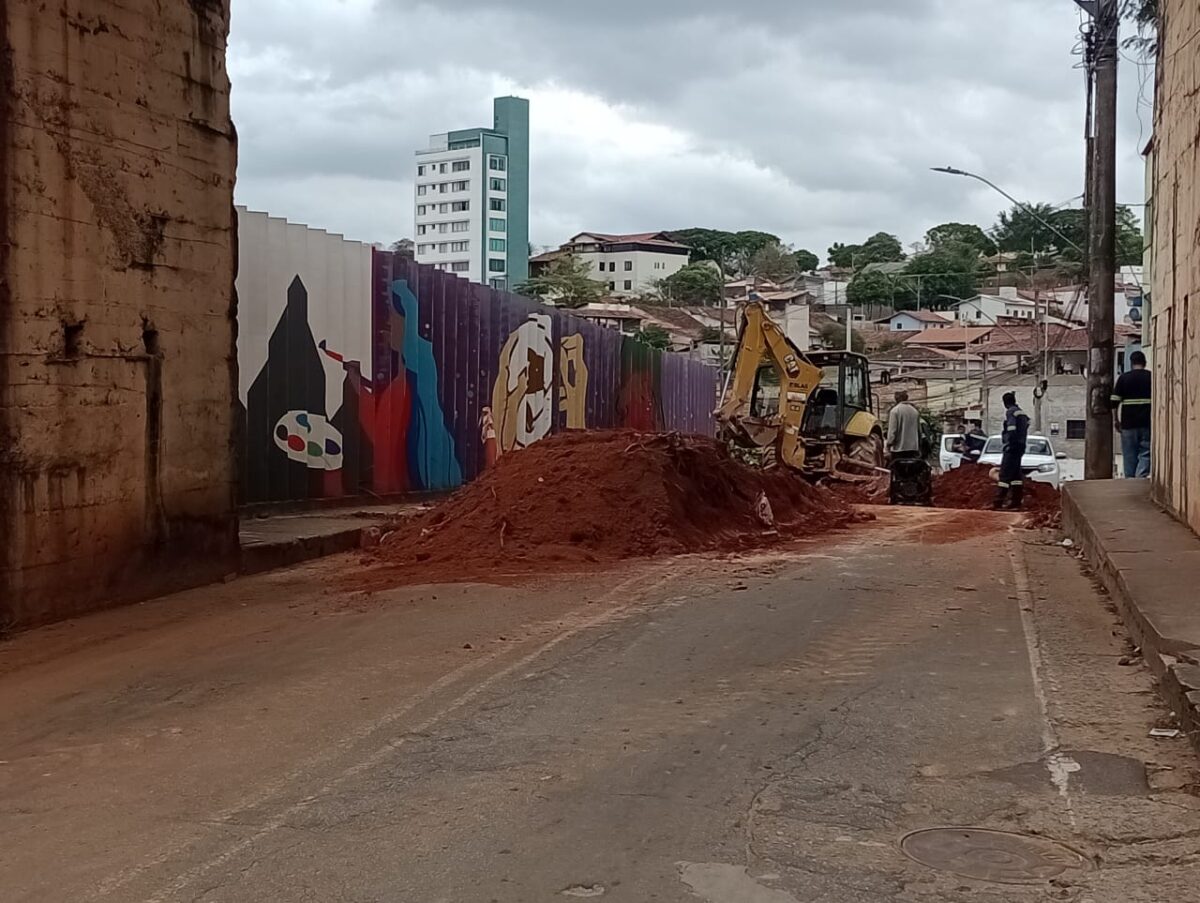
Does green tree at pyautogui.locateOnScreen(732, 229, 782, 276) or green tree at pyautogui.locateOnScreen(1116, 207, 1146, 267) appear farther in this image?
green tree at pyautogui.locateOnScreen(732, 229, 782, 276)

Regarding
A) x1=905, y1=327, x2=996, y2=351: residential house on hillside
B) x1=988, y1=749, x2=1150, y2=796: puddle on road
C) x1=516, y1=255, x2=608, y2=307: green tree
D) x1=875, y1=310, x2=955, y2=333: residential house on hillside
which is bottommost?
x1=988, y1=749, x2=1150, y2=796: puddle on road

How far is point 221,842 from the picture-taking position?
472 centimetres

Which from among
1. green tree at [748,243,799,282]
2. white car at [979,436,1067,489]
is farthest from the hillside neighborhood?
green tree at [748,243,799,282]

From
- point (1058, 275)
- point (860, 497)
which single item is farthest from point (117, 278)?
point (1058, 275)

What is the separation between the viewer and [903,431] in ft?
68.3

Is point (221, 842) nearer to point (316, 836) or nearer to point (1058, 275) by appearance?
point (316, 836)

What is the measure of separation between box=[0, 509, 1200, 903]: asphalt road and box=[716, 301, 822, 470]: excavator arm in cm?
1226

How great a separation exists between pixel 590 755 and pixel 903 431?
15.9m

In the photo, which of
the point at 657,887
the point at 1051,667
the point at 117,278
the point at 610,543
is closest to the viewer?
the point at 657,887

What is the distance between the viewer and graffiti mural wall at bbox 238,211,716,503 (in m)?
14.7

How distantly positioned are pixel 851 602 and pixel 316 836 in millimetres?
5999

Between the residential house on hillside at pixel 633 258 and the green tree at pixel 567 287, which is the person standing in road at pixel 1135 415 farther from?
the residential house on hillside at pixel 633 258

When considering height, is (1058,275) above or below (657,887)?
above

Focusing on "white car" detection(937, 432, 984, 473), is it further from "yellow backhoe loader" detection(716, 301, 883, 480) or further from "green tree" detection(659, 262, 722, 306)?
"green tree" detection(659, 262, 722, 306)
